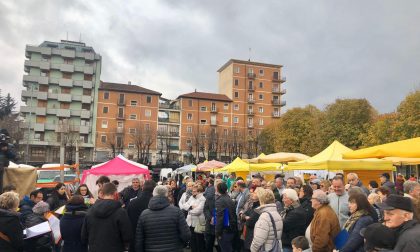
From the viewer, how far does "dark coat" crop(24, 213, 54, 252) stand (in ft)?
17.8

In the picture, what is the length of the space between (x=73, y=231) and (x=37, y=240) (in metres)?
0.63

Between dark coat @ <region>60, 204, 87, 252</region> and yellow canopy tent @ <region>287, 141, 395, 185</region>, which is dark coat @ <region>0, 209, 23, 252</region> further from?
yellow canopy tent @ <region>287, 141, 395, 185</region>

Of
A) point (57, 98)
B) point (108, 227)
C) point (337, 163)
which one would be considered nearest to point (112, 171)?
point (337, 163)

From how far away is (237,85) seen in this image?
7538 cm

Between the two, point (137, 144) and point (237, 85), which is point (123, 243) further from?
point (237, 85)

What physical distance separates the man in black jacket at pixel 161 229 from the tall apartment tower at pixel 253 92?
224 ft

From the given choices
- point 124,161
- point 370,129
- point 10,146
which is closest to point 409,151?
point 10,146

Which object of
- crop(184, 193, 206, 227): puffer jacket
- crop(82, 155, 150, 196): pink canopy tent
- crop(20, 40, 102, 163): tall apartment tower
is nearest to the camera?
crop(184, 193, 206, 227): puffer jacket

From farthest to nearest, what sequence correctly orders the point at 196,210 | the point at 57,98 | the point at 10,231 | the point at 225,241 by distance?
the point at 57,98
the point at 196,210
the point at 225,241
the point at 10,231

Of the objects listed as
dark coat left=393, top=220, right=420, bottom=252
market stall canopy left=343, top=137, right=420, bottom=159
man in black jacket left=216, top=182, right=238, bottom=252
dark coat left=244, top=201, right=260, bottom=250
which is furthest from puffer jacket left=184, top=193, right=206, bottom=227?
dark coat left=393, top=220, right=420, bottom=252

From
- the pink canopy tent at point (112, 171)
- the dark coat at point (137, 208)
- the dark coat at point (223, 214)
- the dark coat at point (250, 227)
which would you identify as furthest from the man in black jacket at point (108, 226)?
the pink canopy tent at point (112, 171)

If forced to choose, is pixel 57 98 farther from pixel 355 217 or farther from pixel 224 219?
pixel 355 217

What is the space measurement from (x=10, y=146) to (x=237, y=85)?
68.5 meters

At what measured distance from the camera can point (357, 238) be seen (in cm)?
450
